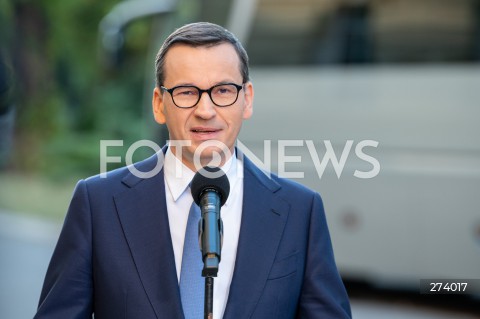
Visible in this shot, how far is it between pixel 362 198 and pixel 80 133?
17070 millimetres

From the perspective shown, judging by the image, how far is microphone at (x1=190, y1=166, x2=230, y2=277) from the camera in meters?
2.42

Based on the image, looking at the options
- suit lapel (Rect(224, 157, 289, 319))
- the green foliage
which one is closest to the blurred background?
suit lapel (Rect(224, 157, 289, 319))

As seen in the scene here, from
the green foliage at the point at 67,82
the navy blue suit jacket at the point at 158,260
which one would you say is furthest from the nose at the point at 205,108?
the green foliage at the point at 67,82

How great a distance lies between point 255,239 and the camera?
289 centimetres

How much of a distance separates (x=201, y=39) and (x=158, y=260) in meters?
0.66

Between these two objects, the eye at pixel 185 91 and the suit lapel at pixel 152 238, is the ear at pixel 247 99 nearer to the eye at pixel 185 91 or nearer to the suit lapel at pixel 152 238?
the eye at pixel 185 91

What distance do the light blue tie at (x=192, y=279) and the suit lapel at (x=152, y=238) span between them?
0.10ft

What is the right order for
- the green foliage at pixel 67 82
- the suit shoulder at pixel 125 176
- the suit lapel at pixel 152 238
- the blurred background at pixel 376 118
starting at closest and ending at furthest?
the suit lapel at pixel 152 238 → the suit shoulder at pixel 125 176 → the blurred background at pixel 376 118 → the green foliage at pixel 67 82

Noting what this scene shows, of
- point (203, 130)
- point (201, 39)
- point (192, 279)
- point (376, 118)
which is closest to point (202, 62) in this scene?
point (201, 39)

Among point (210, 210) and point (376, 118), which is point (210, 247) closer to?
point (210, 210)

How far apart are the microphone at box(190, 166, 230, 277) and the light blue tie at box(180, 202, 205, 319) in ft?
0.77

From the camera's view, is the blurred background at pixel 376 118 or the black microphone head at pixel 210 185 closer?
the black microphone head at pixel 210 185

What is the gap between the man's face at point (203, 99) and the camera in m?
2.82

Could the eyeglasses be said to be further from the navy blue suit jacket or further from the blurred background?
the blurred background
